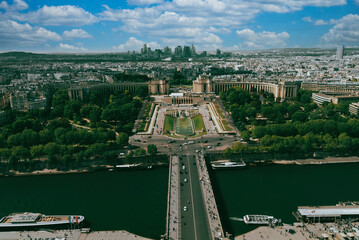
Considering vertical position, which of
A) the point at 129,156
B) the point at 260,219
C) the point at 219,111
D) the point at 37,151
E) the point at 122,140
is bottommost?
the point at 260,219

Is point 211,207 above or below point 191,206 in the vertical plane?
above

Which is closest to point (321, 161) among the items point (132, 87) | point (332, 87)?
point (332, 87)

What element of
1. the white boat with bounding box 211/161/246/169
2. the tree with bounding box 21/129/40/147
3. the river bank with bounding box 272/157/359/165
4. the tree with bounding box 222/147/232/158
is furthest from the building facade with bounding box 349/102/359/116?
the tree with bounding box 21/129/40/147

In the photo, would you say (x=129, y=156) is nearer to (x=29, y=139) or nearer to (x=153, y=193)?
(x=153, y=193)

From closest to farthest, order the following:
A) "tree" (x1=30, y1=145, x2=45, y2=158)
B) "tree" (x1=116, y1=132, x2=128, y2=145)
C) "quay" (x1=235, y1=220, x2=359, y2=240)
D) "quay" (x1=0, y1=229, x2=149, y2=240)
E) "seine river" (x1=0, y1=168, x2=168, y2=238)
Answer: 1. "quay" (x1=235, y1=220, x2=359, y2=240)
2. "quay" (x1=0, y1=229, x2=149, y2=240)
3. "seine river" (x1=0, y1=168, x2=168, y2=238)
4. "tree" (x1=30, y1=145, x2=45, y2=158)
5. "tree" (x1=116, y1=132, x2=128, y2=145)

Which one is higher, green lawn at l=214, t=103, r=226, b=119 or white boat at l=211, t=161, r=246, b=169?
green lawn at l=214, t=103, r=226, b=119

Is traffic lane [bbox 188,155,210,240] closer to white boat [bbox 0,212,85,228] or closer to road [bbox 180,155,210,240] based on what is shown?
road [bbox 180,155,210,240]

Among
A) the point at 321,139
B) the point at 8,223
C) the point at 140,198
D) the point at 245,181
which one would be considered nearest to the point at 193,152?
the point at 245,181
